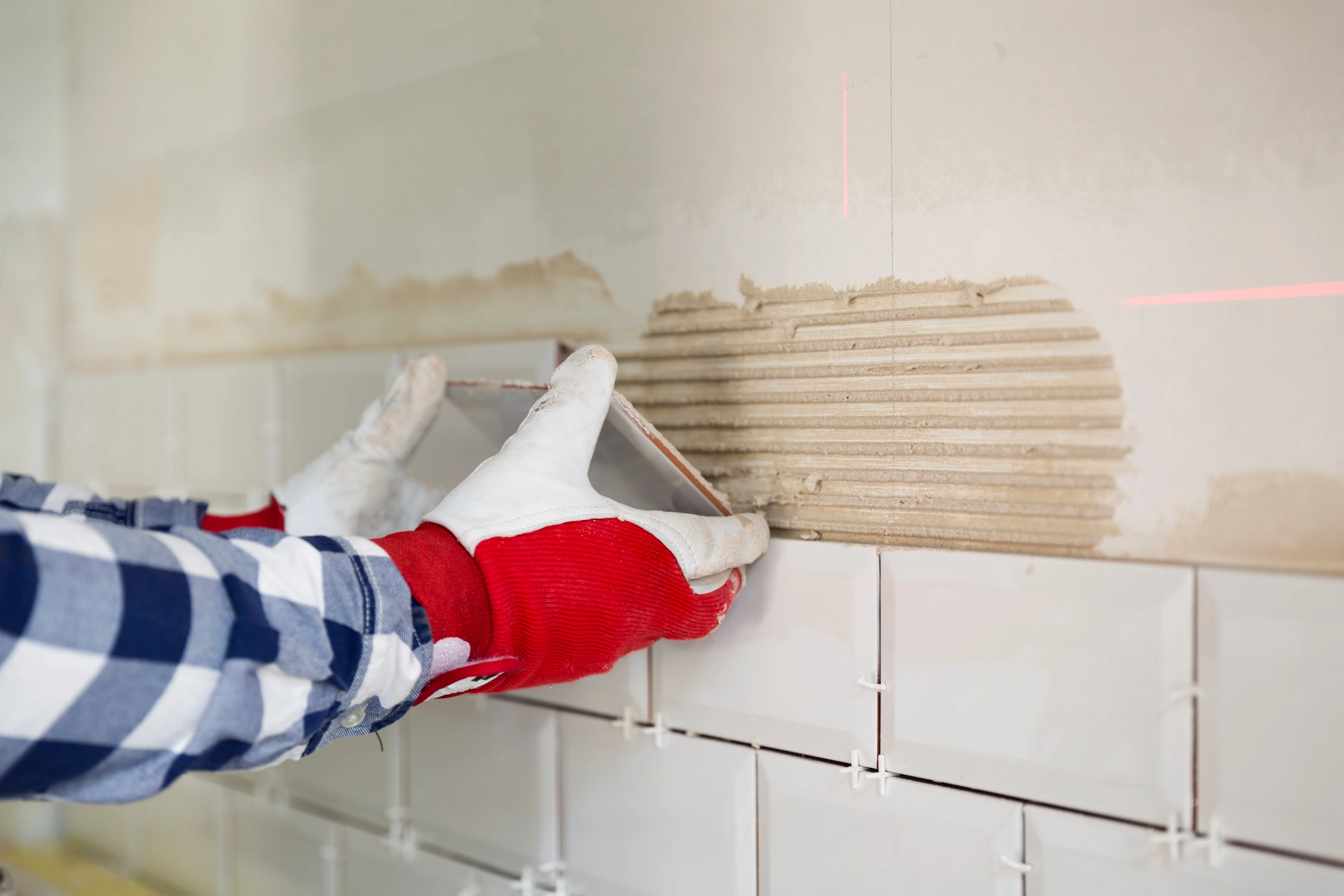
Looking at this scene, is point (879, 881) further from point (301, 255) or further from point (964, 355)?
point (301, 255)

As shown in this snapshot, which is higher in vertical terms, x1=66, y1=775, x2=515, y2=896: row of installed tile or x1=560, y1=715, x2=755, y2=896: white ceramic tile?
x1=560, y1=715, x2=755, y2=896: white ceramic tile

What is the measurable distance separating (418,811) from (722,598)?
0.86 m

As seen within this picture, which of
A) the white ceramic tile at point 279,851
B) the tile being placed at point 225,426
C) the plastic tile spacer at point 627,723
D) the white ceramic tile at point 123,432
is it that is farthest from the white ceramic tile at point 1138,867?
the white ceramic tile at point 123,432

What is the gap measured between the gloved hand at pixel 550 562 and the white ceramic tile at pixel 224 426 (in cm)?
111

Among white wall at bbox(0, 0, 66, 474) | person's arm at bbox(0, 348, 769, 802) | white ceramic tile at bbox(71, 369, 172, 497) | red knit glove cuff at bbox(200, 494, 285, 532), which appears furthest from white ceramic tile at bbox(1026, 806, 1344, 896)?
white wall at bbox(0, 0, 66, 474)

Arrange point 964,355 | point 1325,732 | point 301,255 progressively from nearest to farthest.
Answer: point 1325,732, point 964,355, point 301,255

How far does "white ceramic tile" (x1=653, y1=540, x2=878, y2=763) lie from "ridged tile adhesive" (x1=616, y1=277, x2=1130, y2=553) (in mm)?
51

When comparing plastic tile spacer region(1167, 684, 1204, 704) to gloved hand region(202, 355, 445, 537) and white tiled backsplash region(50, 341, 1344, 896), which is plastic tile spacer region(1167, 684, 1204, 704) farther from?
gloved hand region(202, 355, 445, 537)

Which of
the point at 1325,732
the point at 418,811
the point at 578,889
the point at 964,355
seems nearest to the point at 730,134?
the point at 964,355

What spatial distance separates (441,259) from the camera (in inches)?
63.1

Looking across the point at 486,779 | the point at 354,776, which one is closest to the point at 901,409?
the point at 486,779

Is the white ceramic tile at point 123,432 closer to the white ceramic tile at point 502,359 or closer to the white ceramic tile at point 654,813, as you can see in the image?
the white ceramic tile at point 502,359

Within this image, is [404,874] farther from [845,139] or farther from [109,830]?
[845,139]

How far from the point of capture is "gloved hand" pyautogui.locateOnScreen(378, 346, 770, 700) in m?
0.84
